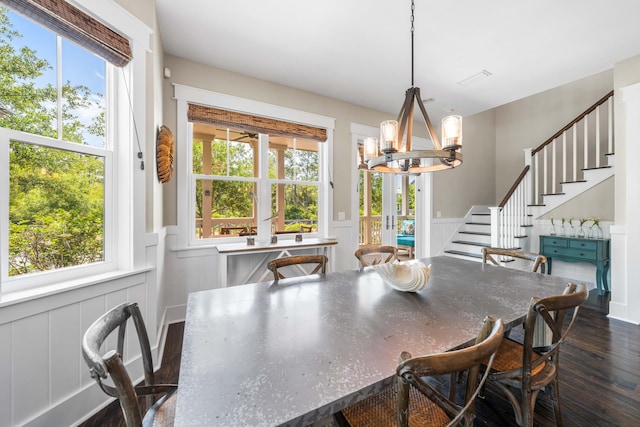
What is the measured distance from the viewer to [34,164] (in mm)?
1459

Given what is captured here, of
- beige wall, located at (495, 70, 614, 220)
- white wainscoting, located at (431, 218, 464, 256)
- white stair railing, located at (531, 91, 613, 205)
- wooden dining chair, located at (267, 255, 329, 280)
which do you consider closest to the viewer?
wooden dining chair, located at (267, 255, 329, 280)

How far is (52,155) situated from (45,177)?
14cm

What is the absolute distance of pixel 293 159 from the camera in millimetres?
3613

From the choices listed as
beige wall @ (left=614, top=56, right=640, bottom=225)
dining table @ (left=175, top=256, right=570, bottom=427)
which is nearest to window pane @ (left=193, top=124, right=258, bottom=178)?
dining table @ (left=175, top=256, right=570, bottom=427)

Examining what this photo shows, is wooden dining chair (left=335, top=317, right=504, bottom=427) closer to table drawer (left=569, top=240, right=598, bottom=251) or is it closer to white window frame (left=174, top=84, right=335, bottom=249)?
white window frame (left=174, top=84, right=335, bottom=249)

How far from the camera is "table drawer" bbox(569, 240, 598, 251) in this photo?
11.7 ft

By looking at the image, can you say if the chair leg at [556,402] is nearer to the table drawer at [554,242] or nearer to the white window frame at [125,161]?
the white window frame at [125,161]

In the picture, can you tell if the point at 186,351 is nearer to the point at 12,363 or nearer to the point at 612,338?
the point at 12,363

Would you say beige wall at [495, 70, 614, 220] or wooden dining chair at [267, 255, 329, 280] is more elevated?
beige wall at [495, 70, 614, 220]

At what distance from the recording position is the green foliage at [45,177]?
4.52 ft

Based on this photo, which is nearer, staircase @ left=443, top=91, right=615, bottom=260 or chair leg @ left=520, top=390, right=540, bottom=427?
chair leg @ left=520, top=390, right=540, bottom=427

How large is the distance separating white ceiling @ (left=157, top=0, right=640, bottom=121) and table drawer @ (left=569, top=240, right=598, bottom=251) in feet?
7.10

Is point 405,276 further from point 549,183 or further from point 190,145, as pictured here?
point 549,183

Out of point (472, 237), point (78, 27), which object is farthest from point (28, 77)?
point (472, 237)
